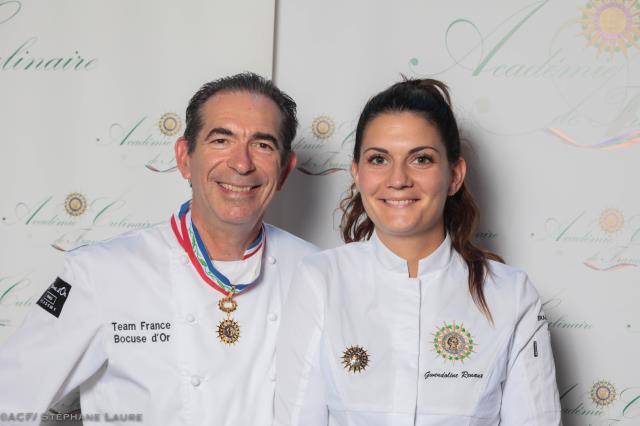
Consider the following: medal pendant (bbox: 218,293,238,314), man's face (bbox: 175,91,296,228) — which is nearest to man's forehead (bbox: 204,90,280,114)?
man's face (bbox: 175,91,296,228)

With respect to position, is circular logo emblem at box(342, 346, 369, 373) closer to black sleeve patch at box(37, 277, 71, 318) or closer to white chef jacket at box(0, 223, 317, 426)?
white chef jacket at box(0, 223, 317, 426)

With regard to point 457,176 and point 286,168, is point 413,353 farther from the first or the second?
point 286,168

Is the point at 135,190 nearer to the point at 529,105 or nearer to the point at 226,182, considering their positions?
the point at 226,182

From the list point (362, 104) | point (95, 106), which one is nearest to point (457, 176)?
point (362, 104)

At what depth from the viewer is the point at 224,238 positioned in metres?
1.97

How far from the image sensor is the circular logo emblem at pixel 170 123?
2457 mm

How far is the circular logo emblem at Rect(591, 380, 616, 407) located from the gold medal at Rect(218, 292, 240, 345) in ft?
4.39

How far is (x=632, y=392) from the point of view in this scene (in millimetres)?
2463

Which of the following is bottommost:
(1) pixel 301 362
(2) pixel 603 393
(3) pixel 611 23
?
(2) pixel 603 393

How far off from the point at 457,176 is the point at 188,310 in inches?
Answer: 31.0

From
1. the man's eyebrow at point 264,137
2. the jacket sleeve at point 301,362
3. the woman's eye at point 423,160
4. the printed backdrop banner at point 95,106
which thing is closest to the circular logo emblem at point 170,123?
the printed backdrop banner at point 95,106

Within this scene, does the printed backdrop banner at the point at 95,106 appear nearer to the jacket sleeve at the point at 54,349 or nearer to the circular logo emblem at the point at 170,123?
the circular logo emblem at the point at 170,123

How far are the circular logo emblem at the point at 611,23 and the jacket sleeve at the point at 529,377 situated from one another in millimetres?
1161

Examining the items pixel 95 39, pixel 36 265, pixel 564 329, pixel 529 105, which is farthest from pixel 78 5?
pixel 564 329
